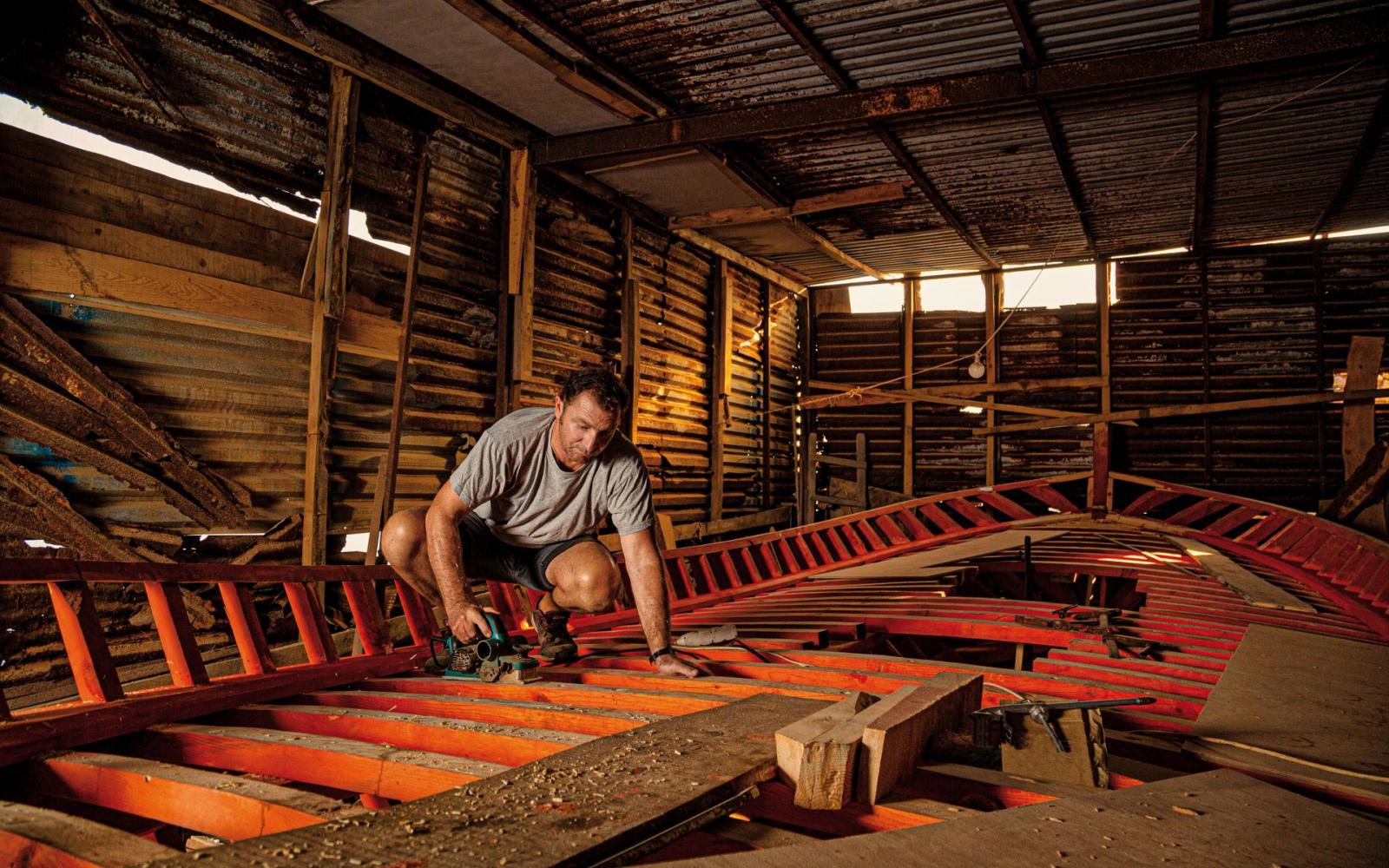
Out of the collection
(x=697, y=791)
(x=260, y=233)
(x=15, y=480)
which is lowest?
(x=697, y=791)

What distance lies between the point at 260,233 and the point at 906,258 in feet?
27.6

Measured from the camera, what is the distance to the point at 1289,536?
6.61 metres

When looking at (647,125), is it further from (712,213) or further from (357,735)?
(357,735)

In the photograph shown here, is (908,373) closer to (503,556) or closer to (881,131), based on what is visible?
(881,131)

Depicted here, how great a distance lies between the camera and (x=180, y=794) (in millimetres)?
1677

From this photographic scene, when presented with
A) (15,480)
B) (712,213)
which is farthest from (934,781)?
(712,213)

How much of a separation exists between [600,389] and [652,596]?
80cm

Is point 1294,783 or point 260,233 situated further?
point 260,233

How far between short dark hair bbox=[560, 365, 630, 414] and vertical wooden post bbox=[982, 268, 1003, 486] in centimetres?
950

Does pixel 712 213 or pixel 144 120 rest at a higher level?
pixel 712 213

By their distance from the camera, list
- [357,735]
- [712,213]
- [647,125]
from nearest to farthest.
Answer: [357,735] → [647,125] → [712,213]

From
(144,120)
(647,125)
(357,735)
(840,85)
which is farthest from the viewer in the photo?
(647,125)

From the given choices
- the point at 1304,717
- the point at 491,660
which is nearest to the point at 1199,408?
the point at 1304,717

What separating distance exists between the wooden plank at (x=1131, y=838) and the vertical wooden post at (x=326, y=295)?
197 inches
